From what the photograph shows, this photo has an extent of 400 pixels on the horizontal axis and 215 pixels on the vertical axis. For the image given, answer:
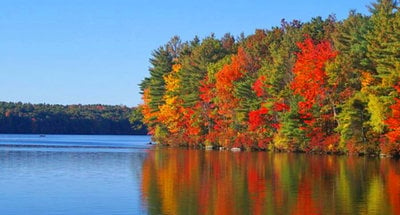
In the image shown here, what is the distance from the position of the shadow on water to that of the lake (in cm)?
4

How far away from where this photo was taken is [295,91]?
233 ft

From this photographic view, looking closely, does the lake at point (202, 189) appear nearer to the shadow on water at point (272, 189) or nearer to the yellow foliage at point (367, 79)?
the shadow on water at point (272, 189)

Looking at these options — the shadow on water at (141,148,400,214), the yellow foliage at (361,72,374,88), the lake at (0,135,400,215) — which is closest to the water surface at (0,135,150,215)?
the lake at (0,135,400,215)

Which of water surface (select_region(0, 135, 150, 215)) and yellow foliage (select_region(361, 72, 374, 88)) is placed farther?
yellow foliage (select_region(361, 72, 374, 88))

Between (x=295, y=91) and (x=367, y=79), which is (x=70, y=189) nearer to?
(x=367, y=79)

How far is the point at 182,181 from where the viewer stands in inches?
1547

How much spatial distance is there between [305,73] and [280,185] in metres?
34.4

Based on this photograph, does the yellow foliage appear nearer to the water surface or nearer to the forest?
the forest

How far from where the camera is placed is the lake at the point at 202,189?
2781cm

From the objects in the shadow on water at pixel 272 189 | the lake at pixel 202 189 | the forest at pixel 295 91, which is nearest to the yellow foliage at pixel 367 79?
the forest at pixel 295 91

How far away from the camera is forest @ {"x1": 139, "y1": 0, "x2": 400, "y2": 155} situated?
61844 millimetres

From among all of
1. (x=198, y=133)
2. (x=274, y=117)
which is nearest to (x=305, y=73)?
(x=274, y=117)

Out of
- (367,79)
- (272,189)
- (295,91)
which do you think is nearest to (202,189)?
(272,189)

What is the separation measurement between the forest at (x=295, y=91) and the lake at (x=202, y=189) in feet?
36.7
